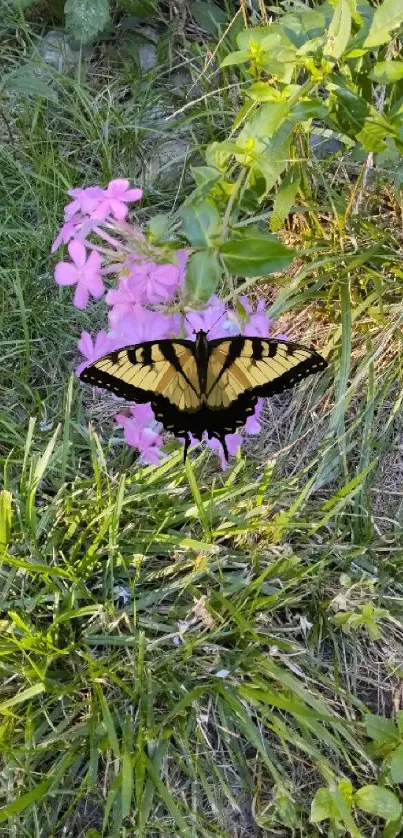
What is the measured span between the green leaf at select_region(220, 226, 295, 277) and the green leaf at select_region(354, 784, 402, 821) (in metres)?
1.01

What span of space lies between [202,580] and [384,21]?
42.8 inches

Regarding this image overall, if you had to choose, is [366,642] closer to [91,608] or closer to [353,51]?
[91,608]

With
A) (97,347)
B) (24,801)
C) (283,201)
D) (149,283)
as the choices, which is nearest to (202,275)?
(149,283)

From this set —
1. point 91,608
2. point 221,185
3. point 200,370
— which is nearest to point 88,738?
point 91,608

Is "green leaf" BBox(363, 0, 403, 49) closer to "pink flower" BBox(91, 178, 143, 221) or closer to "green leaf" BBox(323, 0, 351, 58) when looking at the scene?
"green leaf" BBox(323, 0, 351, 58)

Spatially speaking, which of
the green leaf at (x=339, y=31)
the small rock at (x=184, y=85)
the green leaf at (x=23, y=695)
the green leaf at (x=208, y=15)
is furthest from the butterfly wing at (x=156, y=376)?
the green leaf at (x=208, y=15)

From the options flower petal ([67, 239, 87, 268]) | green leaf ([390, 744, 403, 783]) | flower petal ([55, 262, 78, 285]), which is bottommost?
green leaf ([390, 744, 403, 783])

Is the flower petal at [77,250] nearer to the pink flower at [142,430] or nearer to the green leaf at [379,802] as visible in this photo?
the pink flower at [142,430]

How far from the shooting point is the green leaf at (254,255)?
3.18 feet

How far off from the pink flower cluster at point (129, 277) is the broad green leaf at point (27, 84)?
3.59 feet

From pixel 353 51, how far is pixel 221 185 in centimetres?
31

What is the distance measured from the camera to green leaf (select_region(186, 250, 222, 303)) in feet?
3.11

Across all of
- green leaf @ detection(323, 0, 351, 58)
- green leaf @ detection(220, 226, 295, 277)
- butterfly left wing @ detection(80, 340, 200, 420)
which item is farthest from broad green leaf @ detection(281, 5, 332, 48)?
butterfly left wing @ detection(80, 340, 200, 420)

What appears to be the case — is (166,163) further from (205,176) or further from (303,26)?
(205,176)
